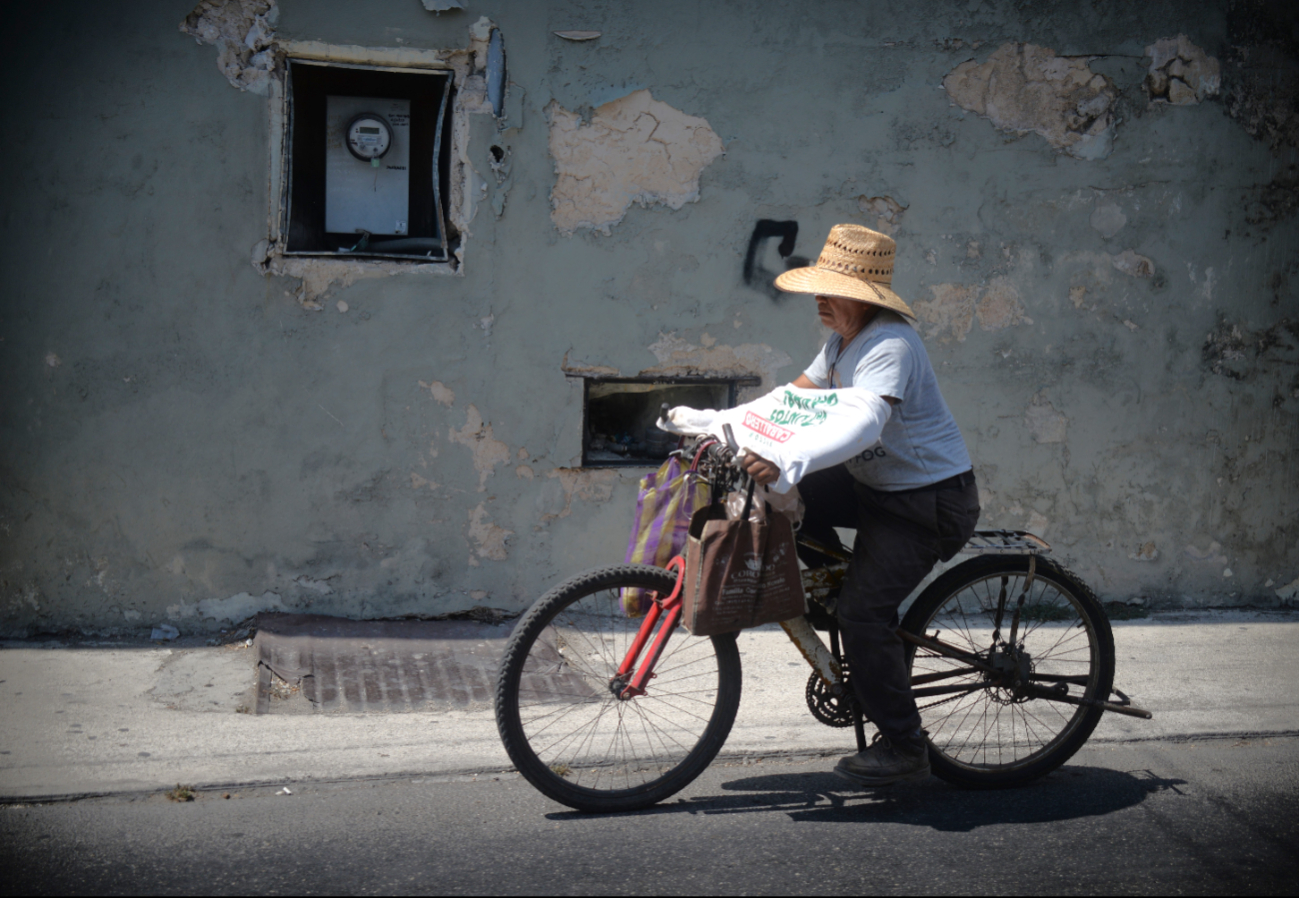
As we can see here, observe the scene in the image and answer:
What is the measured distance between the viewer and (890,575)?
335 centimetres

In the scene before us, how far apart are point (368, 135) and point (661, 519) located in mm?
3104

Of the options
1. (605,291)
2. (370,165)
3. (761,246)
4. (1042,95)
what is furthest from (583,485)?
(1042,95)

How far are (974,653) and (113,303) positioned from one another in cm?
410

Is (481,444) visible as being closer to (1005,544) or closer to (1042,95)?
(1005,544)

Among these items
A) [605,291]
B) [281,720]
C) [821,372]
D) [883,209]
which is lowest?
[281,720]

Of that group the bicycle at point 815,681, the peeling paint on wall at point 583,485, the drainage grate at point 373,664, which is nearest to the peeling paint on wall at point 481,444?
the peeling paint on wall at point 583,485

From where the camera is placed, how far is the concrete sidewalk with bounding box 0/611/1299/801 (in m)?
3.70

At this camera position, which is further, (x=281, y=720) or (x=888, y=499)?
(x=281, y=720)

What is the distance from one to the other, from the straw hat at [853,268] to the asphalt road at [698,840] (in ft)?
5.45

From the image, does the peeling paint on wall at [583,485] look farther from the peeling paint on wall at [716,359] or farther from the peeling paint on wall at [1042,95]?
the peeling paint on wall at [1042,95]

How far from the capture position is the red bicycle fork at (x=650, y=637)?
10.8ft

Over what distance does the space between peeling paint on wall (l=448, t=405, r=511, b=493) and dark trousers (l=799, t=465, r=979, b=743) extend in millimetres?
2264

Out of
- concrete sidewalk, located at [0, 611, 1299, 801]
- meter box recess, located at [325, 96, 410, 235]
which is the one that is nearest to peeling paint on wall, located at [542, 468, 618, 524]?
concrete sidewalk, located at [0, 611, 1299, 801]

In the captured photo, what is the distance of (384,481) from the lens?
5.23 metres
